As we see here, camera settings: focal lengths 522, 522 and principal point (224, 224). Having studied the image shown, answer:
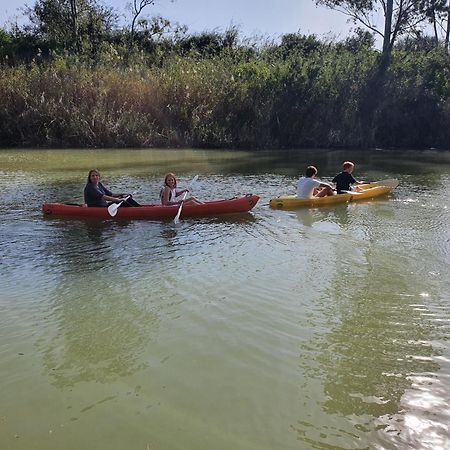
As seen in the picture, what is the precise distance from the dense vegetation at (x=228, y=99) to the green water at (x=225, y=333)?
13314 millimetres

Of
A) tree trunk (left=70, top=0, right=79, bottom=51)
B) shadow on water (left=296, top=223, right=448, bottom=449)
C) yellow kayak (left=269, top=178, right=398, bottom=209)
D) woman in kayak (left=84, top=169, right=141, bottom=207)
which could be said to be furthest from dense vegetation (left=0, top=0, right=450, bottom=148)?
shadow on water (left=296, top=223, right=448, bottom=449)

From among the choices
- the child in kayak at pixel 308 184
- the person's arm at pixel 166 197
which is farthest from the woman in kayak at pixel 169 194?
the child in kayak at pixel 308 184

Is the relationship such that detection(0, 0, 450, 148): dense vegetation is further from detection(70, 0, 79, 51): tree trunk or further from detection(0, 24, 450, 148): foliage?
detection(70, 0, 79, 51): tree trunk

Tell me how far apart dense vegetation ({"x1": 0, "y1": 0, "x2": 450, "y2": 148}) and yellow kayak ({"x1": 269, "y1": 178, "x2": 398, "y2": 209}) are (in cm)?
1198

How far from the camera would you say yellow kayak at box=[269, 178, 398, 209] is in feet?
34.5

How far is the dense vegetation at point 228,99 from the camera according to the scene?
72.3ft

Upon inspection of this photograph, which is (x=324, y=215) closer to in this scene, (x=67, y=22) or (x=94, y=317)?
(x=94, y=317)

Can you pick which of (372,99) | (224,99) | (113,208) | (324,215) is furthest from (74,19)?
(324,215)

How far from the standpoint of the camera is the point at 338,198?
1105 cm

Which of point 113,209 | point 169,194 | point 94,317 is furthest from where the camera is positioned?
point 169,194

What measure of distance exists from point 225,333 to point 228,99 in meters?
19.9

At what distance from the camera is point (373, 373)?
13.9 feet

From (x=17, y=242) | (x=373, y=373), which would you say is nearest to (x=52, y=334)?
(x=373, y=373)

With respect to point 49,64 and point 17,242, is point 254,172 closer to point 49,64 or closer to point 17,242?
point 17,242
